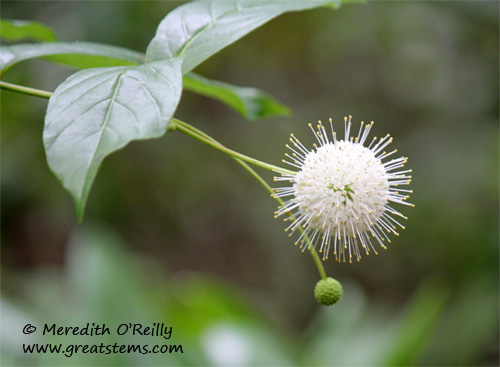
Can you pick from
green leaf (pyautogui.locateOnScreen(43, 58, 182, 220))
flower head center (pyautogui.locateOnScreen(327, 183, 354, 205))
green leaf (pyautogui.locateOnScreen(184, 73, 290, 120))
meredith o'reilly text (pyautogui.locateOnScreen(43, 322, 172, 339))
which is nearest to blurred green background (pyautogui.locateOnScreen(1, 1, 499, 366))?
meredith o'reilly text (pyautogui.locateOnScreen(43, 322, 172, 339))

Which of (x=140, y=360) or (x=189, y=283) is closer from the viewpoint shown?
(x=140, y=360)

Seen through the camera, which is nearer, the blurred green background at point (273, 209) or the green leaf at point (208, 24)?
the green leaf at point (208, 24)

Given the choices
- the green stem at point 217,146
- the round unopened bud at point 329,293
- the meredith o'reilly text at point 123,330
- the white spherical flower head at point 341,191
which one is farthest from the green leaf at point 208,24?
the meredith o'reilly text at point 123,330

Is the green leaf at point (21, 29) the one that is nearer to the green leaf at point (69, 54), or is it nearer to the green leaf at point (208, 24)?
the green leaf at point (69, 54)

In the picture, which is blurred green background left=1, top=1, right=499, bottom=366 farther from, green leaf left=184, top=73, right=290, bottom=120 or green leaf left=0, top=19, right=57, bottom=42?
green leaf left=0, top=19, right=57, bottom=42

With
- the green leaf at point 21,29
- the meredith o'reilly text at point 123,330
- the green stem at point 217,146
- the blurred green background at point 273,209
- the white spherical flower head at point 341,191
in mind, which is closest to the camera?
the green stem at point 217,146

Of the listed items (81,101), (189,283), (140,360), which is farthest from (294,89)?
(81,101)

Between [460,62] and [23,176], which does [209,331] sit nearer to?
[23,176]
